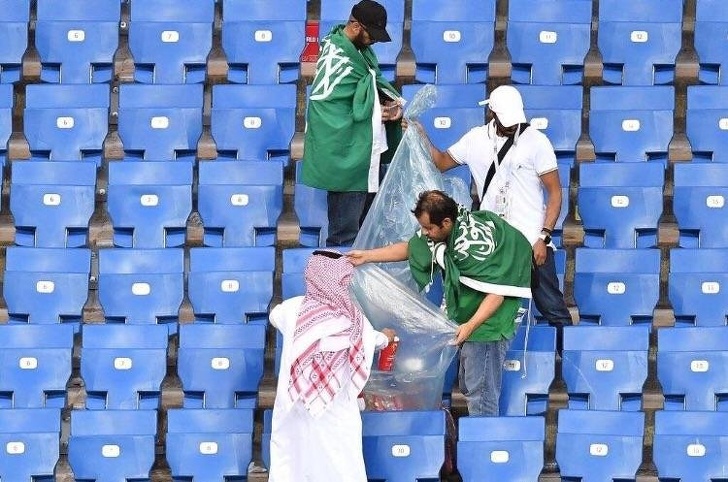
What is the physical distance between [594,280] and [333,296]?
5.89 feet

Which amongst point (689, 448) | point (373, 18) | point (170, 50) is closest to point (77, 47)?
point (170, 50)

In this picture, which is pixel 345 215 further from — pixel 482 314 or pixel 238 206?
pixel 482 314

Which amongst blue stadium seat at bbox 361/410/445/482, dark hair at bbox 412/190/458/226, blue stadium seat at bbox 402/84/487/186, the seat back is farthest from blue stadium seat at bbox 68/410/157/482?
the seat back

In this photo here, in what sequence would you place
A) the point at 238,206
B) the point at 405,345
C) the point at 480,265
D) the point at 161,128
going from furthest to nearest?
the point at 161,128, the point at 238,206, the point at 405,345, the point at 480,265

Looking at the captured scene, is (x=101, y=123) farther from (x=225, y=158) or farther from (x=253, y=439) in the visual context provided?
(x=253, y=439)

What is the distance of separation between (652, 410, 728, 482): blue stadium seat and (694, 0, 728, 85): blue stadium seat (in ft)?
7.93

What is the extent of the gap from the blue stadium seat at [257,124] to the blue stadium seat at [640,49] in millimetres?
1766

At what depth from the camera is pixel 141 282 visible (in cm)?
847

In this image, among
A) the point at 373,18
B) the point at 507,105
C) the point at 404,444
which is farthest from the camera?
the point at 373,18

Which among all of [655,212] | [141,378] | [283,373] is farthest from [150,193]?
[655,212]

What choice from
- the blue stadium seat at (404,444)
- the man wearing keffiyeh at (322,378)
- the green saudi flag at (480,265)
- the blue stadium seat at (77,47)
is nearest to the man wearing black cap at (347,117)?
the green saudi flag at (480,265)

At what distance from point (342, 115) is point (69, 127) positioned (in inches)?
71.6

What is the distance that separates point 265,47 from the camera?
9.49 metres

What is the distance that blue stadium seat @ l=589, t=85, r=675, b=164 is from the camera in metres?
9.09
